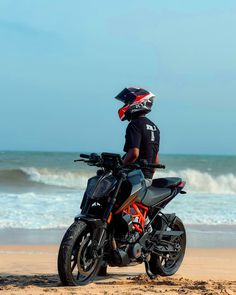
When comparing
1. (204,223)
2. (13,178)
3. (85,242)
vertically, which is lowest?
(85,242)

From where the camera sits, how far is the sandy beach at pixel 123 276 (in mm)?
5746

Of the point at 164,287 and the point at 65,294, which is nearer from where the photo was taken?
the point at 65,294

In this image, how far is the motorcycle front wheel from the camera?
5.62 meters

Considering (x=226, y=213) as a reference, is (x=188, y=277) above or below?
below

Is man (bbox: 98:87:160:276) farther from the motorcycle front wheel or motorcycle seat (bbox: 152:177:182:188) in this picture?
the motorcycle front wheel

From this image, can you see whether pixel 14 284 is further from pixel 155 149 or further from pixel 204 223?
pixel 204 223

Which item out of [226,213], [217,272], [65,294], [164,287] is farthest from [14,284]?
[226,213]

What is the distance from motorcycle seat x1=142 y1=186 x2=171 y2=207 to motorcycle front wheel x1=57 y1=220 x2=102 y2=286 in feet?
2.50

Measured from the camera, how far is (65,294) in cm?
546

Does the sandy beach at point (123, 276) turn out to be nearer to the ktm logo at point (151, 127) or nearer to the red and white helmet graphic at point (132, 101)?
the ktm logo at point (151, 127)

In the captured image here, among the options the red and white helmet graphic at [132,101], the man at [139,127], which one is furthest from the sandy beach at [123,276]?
the red and white helmet graphic at [132,101]

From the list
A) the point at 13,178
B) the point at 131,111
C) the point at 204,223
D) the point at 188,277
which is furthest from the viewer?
the point at 13,178

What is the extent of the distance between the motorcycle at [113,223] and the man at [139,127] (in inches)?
8.3

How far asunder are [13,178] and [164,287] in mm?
25603
